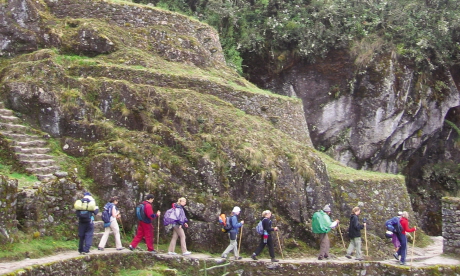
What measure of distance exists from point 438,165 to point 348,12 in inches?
396

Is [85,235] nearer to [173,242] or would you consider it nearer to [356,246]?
[173,242]

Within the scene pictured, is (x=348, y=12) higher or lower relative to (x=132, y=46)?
higher

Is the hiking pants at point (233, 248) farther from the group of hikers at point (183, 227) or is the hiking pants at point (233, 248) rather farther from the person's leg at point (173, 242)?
the person's leg at point (173, 242)

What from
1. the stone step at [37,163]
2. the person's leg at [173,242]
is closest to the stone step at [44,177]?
the stone step at [37,163]

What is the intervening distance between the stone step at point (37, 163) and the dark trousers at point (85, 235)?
2.25m

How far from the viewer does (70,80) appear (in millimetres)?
13484

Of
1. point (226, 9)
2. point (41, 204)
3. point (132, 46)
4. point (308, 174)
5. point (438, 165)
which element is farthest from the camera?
point (438, 165)

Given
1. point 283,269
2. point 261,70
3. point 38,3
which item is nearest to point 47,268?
point 283,269

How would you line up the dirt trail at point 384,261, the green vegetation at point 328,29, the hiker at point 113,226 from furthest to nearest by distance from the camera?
the green vegetation at point 328,29 < the hiker at point 113,226 < the dirt trail at point 384,261

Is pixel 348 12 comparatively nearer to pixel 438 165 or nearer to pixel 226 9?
pixel 226 9

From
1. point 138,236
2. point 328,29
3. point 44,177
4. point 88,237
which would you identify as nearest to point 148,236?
point 138,236

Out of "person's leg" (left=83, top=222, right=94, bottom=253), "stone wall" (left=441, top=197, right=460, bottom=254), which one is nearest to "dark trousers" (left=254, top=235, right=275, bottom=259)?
"person's leg" (left=83, top=222, right=94, bottom=253)

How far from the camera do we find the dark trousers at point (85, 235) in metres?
9.96

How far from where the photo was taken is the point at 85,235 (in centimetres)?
1004
